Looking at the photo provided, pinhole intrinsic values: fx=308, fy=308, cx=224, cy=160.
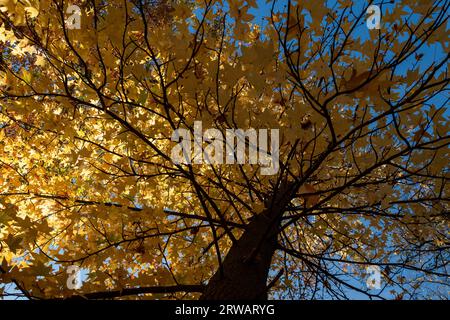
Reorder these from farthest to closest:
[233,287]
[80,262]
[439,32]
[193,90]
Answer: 1. [80,262]
2. [233,287]
3. [193,90]
4. [439,32]

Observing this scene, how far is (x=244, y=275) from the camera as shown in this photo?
1.65 metres

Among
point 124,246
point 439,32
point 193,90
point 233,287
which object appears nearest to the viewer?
point 439,32

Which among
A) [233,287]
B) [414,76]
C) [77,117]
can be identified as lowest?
[233,287]

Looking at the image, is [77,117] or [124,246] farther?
[77,117]

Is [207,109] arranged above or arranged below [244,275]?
above

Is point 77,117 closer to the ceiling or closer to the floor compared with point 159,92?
closer to the ceiling

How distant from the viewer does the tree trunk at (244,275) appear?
1551 mm

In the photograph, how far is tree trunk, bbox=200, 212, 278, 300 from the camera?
155 cm

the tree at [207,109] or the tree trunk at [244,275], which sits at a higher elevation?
the tree at [207,109]

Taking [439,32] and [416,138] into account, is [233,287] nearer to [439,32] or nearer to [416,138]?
[416,138]

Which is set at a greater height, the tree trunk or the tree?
the tree

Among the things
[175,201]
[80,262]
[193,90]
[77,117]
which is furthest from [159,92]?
[175,201]
